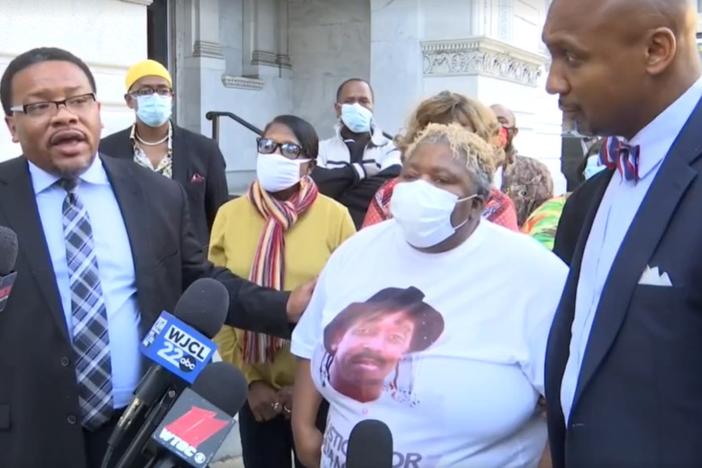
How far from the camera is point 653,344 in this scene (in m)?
1.43

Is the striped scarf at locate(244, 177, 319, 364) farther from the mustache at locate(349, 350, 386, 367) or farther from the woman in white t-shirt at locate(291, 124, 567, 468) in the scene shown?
the mustache at locate(349, 350, 386, 367)

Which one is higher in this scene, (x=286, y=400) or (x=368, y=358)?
(x=368, y=358)

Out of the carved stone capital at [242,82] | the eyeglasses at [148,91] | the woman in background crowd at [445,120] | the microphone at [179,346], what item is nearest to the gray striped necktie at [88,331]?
the microphone at [179,346]

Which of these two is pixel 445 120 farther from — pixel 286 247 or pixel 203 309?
pixel 203 309

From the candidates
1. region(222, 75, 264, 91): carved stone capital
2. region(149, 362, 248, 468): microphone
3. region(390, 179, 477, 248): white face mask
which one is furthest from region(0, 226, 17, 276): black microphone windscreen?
region(222, 75, 264, 91): carved stone capital

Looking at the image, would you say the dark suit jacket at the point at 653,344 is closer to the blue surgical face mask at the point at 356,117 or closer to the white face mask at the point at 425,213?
the white face mask at the point at 425,213

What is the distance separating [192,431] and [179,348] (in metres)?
0.30

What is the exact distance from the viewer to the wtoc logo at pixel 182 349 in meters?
1.73

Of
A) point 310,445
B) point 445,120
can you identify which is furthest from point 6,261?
point 445,120

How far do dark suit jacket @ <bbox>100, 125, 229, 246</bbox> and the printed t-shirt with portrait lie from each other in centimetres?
252

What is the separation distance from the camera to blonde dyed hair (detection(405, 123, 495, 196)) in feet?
7.80

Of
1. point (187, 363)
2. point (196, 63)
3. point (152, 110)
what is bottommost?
point (187, 363)

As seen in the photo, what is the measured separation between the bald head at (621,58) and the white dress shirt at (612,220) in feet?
0.08

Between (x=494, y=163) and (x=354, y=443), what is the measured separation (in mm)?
1244
